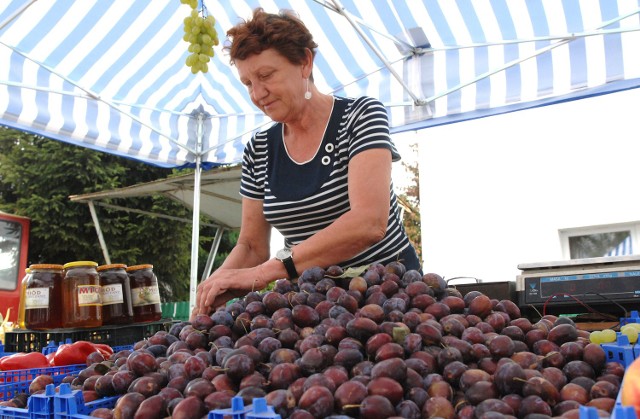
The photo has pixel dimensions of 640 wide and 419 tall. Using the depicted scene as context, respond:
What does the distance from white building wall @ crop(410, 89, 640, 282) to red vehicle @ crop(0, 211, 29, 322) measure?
5799mm

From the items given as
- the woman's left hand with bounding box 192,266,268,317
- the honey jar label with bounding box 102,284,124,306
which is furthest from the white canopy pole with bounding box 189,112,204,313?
the woman's left hand with bounding box 192,266,268,317

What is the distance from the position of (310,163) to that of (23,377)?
1.17 m

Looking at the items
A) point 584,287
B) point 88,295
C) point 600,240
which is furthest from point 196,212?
point 600,240

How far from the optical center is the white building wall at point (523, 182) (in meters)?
7.15

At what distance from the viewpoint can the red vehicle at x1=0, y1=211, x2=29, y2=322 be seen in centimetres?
757

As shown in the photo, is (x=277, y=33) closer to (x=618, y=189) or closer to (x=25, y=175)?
(x=618, y=189)

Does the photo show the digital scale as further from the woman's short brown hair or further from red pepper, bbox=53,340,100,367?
red pepper, bbox=53,340,100,367

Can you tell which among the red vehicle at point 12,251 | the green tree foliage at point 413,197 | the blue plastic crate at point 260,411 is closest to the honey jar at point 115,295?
the blue plastic crate at point 260,411

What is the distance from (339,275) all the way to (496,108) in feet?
11.1

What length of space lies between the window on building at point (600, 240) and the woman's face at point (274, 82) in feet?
20.0

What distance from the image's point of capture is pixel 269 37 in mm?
2033

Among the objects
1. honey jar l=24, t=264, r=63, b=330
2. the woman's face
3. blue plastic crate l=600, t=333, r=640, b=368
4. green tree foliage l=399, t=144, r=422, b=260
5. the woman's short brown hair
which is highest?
green tree foliage l=399, t=144, r=422, b=260

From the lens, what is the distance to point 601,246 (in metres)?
7.24

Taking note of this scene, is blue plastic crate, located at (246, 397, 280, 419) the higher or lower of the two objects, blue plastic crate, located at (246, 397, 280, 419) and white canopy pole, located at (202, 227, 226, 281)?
the lower
